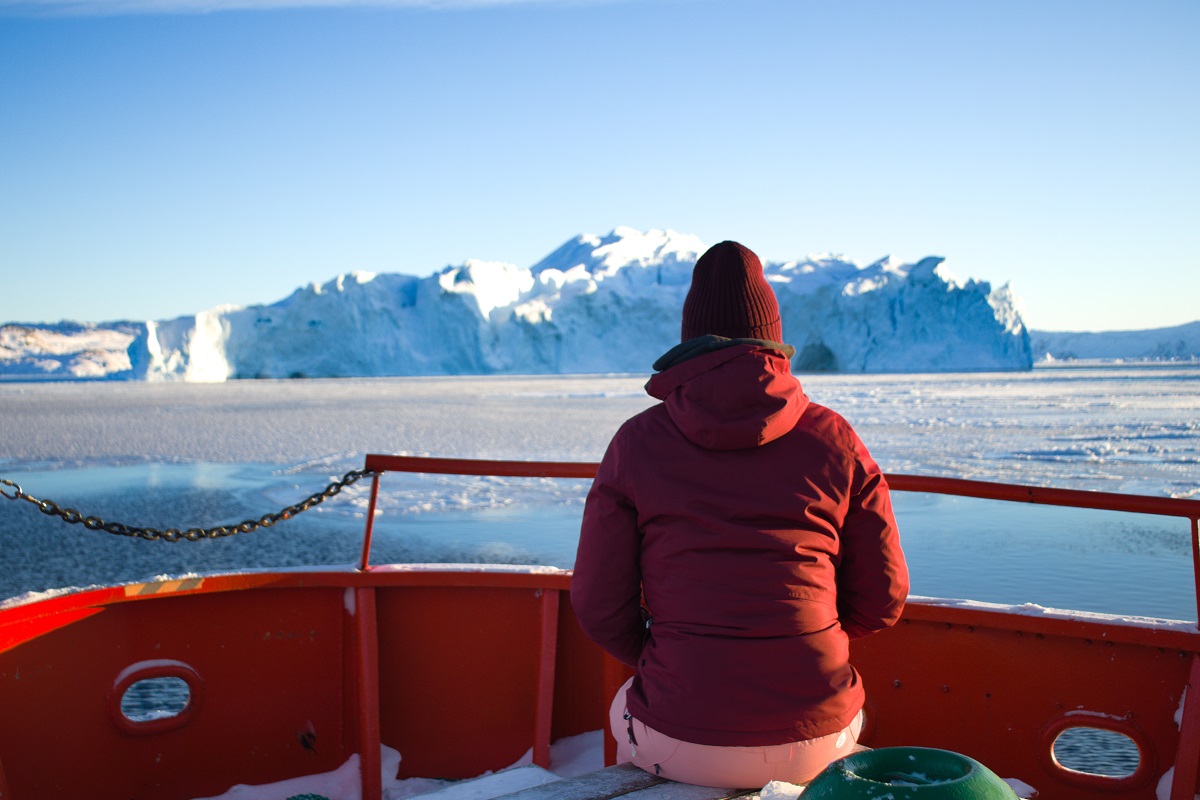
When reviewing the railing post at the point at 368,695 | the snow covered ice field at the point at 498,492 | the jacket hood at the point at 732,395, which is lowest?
the snow covered ice field at the point at 498,492

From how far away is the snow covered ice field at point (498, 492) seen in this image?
19.3 ft

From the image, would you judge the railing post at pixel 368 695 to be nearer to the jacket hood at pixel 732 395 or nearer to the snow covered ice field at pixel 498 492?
the jacket hood at pixel 732 395

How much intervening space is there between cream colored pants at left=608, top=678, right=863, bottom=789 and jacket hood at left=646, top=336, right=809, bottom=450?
0.39m

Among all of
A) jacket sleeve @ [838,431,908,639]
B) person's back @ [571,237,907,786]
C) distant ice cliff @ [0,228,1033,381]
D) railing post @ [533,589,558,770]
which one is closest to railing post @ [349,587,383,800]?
railing post @ [533,589,558,770]

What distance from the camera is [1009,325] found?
44.4 metres

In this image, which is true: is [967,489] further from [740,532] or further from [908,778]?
[908,778]

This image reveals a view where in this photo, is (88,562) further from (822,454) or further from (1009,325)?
(1009,325)

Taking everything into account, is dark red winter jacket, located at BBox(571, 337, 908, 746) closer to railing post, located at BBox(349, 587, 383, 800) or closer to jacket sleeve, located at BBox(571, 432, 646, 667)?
jacket sleeve, located at BBox(571, 432, 646, 667)

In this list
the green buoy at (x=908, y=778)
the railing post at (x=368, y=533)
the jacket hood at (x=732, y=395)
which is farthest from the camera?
the railing post at (x=368, y=533)

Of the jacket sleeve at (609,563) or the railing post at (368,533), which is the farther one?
the railing post at (368,533)

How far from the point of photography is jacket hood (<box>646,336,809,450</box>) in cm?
119

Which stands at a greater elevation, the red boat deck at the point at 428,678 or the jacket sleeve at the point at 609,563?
the jacket sleeve at the point at 609,563

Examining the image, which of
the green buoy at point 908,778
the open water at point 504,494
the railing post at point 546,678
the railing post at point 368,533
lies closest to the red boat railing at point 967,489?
the railing post at point 368,533

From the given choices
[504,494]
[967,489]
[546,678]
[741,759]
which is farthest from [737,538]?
[504,494]
